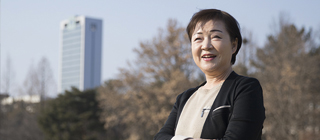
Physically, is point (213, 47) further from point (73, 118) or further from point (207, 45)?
point (73, 118)

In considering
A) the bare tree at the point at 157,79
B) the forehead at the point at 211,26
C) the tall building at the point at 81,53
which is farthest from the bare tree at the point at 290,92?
the tall building at the point at 81,53

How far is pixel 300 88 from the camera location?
21.7 metres

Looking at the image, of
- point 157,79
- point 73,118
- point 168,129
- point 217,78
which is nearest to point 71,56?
point 73,118

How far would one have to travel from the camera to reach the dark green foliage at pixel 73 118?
33.5 m

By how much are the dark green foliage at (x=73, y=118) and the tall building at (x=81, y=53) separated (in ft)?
308

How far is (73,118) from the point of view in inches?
1362

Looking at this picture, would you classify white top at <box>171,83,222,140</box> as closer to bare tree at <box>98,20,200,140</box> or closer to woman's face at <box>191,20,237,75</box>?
woman's face at <box>191,20,237,75</box>

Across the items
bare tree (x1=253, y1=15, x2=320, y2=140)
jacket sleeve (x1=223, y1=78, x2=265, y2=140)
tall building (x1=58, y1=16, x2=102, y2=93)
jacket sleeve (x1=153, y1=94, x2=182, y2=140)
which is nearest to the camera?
jacket sleeve (x1=223, y1=78, x2=265, y2=140)

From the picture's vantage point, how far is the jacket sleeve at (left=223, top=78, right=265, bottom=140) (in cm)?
167

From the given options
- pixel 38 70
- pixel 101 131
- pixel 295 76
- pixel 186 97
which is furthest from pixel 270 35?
pixel 38 70

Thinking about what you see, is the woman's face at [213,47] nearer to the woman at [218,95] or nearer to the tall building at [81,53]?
the woman at [218,95]

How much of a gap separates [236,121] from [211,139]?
0.52ft

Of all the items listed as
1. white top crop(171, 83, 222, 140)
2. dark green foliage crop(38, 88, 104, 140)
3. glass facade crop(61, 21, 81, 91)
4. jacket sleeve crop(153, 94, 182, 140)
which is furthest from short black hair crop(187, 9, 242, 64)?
glass facade crop(61, 21, 81, 91)

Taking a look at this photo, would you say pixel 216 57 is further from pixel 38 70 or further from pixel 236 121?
pixel 38 70
